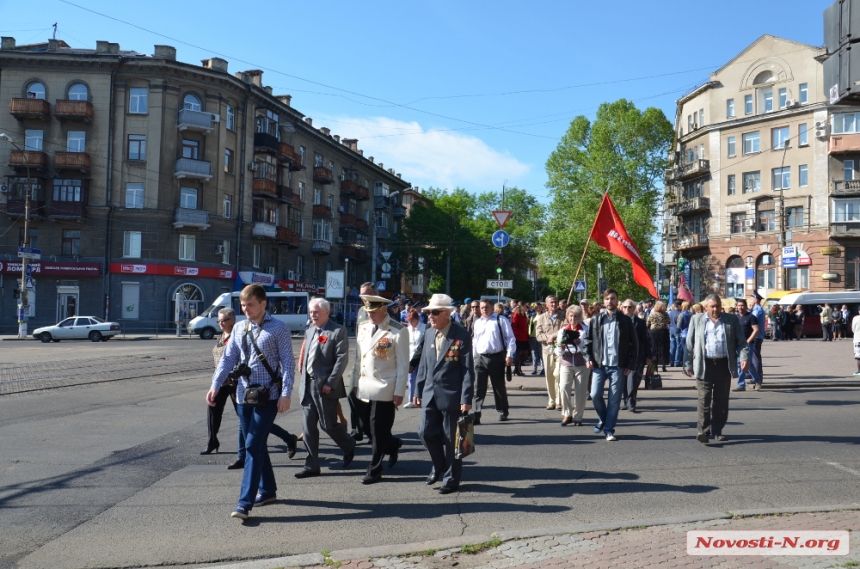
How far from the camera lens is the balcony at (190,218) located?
44562mm

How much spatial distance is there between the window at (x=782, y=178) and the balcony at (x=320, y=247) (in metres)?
32.3

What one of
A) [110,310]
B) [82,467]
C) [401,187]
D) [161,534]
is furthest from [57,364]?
[401,187]

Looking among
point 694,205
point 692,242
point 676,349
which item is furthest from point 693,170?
point 676,349

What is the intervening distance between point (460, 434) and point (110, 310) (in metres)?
41.1

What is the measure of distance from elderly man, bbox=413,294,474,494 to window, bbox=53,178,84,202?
4154cm

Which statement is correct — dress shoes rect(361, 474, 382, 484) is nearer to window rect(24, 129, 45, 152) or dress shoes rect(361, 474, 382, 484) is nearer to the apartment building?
the apartment building

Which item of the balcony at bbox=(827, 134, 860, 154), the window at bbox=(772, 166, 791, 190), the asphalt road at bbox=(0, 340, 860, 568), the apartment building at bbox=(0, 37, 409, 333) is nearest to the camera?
the asphalt road at bbox=(0, 340, 860, 568)

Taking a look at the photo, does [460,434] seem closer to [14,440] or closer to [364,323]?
[364,323]

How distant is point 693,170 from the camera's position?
185ft

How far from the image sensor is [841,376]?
1781cm

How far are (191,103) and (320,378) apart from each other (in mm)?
42285

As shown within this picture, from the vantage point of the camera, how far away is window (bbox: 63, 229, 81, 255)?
43.6m

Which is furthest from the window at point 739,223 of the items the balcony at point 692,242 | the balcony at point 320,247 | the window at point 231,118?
the window at point 231,118

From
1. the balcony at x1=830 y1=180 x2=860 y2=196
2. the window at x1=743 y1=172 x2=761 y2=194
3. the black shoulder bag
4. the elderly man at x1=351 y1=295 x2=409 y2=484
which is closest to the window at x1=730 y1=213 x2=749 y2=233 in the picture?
the window at x1=743 y1=172 x2=761 y2=194
